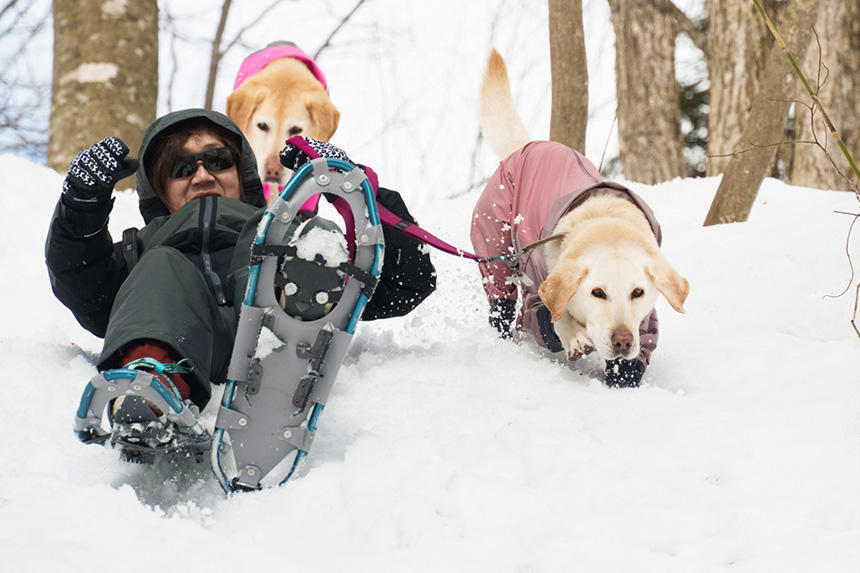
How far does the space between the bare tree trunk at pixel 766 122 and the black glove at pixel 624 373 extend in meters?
2.13

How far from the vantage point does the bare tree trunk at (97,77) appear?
5.02m

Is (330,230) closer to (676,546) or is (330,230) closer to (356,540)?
(356,540)

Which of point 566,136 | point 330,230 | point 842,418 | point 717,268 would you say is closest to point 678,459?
point 842,418

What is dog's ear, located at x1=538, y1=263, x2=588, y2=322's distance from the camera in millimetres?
2570

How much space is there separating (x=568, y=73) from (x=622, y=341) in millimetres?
3371

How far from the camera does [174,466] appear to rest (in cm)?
175

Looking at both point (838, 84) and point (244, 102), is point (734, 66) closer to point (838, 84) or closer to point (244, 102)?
point (838, 84)

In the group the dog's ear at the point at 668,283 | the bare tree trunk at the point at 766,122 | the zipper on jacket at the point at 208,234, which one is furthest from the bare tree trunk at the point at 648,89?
the zipper on jacket at the point at 208,234

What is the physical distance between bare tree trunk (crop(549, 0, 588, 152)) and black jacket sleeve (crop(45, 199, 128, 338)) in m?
3.88

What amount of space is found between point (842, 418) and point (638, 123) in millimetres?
5950

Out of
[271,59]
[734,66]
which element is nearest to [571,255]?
[271,59]

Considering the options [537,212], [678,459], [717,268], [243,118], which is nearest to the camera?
[678,459]

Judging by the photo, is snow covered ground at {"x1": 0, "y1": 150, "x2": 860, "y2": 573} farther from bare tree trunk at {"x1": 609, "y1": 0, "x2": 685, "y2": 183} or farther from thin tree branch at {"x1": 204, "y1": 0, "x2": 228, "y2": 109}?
thin tree branch at {"x1": 204, "y1": 0, "x2": 228, "y2": 109}

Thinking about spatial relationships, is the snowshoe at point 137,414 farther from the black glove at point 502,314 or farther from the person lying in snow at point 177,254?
the black glove at point 502,314
